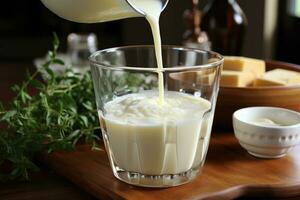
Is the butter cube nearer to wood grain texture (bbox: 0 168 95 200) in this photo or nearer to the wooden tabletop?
the wooden tabletop

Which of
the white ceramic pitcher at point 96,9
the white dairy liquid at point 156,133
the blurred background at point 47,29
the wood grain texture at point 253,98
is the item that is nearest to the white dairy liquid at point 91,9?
the white ceramic pitcher at point 96,9

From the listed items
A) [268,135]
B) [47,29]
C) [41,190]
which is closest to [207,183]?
[268,135]

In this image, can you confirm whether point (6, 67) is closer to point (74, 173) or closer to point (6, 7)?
point (74, 173)

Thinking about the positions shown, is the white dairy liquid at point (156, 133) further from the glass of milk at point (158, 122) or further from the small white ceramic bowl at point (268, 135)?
the small white ceramic bowl at point (268, 135)

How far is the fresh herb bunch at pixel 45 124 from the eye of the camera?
97cm

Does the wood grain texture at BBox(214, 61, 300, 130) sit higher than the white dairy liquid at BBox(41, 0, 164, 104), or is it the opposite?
the white dairy liquid at BBox(41, 0, 164, 104)

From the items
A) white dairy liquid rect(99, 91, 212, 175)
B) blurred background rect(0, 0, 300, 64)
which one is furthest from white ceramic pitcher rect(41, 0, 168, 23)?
blurred background rect(0, 0, 300, 64)

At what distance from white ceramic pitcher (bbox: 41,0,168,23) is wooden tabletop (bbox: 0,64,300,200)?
241 mm

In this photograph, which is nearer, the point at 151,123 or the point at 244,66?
the point at 151,123

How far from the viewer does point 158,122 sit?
0.88m

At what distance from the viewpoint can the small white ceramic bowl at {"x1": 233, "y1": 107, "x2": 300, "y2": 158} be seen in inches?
39.3

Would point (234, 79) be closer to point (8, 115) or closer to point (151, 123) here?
point (151, 123)

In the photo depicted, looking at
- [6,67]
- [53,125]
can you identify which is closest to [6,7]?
[6,67]

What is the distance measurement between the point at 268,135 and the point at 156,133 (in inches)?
8.9
